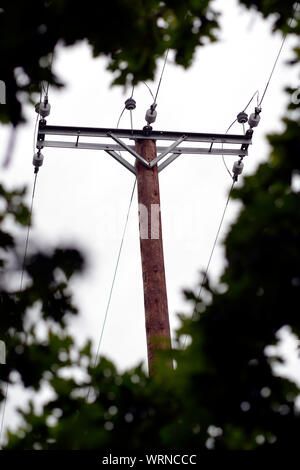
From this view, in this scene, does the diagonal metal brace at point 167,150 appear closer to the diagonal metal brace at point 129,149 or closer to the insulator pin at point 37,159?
the diagonal metal brace at point 129,149

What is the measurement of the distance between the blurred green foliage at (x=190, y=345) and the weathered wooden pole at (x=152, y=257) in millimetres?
2318

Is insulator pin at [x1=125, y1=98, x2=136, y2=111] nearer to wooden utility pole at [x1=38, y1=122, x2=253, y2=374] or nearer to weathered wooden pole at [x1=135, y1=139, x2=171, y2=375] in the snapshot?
wooden utility pole at [x1=38, y1=122, x2=253, y2=374]

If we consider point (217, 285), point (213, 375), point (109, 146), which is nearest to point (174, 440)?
point (213, 375)

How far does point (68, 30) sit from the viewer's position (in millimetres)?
3283

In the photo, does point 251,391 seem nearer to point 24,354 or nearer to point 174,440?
point 174,440

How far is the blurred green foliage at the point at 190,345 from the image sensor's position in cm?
305

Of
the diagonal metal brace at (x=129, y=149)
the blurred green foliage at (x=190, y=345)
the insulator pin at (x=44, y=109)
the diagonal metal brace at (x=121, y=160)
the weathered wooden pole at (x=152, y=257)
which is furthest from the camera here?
the insulator pin at (x=44, y=109)

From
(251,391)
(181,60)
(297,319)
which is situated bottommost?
(251,391)

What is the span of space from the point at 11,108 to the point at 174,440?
1.95 meters

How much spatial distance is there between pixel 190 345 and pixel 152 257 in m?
3.58

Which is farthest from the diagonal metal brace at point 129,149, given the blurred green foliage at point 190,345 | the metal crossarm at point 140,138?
the blurred green foliage at point 190,345

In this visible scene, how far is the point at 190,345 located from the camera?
3115 mm

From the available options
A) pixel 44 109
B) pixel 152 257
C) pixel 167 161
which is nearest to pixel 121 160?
pixel 167 161

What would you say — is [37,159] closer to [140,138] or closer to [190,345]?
[140,138]
